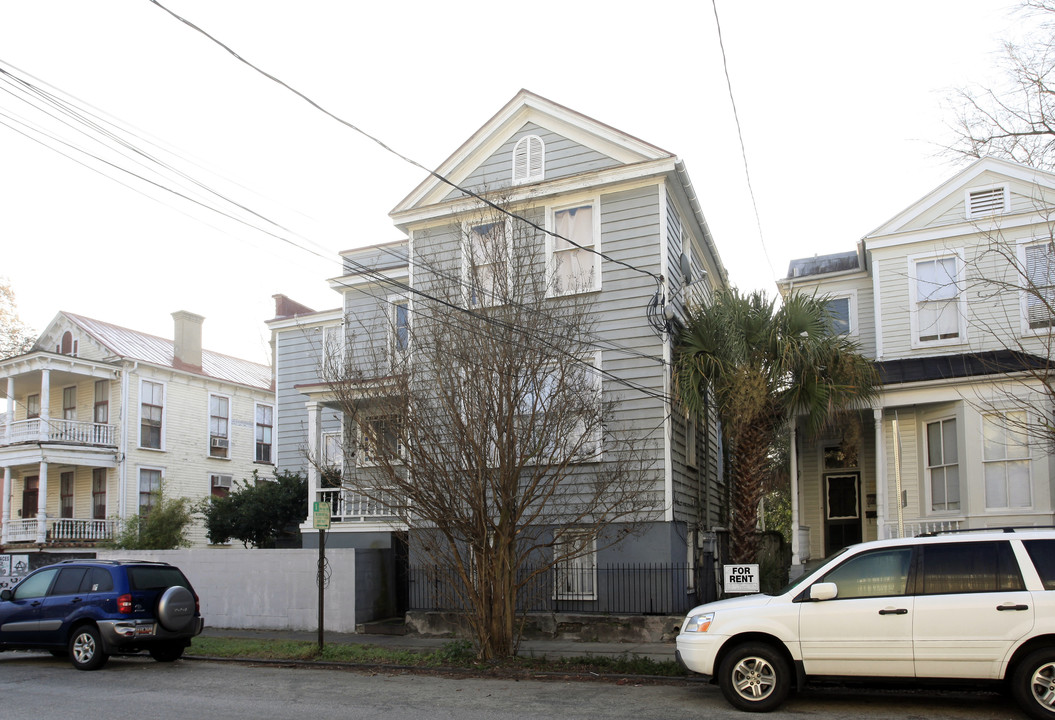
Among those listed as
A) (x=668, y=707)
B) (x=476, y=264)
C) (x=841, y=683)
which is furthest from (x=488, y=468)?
(x=841, y=683)

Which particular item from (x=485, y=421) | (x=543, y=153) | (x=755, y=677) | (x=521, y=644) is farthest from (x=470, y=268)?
(x=755, y=677)

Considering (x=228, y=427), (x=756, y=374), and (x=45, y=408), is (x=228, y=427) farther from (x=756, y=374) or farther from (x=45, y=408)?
(x=756, y=374)

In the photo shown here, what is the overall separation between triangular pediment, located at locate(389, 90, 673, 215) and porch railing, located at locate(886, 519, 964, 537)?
27.9 feet

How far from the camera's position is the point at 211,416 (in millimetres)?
32781

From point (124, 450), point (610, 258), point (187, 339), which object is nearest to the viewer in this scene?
point (610, 258)

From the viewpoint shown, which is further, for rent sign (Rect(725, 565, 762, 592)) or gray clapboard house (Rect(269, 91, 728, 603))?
gray clapboard house (Rect(269, 91, 728, 603))

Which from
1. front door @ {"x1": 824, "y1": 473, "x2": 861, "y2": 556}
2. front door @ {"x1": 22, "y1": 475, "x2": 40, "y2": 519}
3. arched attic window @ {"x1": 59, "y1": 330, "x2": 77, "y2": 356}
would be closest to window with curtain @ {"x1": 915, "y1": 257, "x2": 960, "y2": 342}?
front door @ {"x1": 824, "y1": 473, "x2": 861, "y2": 556}

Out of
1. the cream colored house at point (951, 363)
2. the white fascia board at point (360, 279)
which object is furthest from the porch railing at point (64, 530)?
the cream colored house at point (951, 363)

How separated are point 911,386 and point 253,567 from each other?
44.9ft

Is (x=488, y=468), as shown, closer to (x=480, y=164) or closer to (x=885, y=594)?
(x=885, y=594)

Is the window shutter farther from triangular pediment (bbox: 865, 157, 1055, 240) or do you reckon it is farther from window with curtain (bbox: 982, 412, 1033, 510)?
window with curtain (bbox: 982, 412, 1033, 510)

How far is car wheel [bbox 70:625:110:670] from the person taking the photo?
12.9 metres

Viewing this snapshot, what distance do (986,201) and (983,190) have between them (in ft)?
0.81

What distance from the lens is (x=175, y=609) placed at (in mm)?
13438
